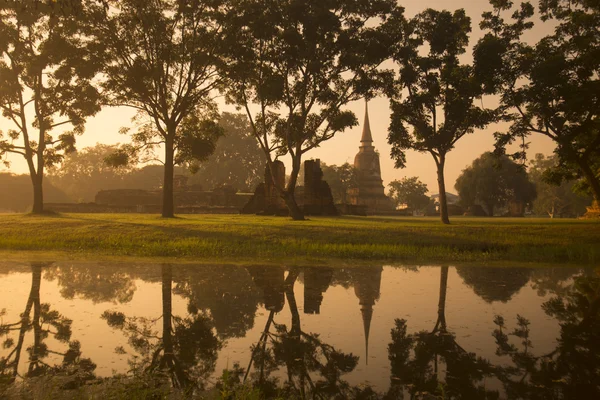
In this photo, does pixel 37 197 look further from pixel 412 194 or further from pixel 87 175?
pixel 412 194

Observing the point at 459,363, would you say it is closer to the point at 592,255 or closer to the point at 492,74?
the point at 592,255

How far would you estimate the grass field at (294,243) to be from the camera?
13312mm

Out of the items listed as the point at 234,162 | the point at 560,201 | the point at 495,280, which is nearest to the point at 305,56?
the point at 495,280

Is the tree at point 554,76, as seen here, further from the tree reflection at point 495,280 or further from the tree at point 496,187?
the tree at point 496,187

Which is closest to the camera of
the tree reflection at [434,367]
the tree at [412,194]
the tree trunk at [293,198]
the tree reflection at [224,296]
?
the tree reflection at [434,367]

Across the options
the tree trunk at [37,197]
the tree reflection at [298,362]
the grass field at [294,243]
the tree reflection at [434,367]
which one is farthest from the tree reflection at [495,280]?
the tree trunk at [37,197]

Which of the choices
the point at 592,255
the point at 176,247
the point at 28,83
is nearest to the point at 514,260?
the point at 592,255

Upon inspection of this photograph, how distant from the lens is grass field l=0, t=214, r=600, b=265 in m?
13.3

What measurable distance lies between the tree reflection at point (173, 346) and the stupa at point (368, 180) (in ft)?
187

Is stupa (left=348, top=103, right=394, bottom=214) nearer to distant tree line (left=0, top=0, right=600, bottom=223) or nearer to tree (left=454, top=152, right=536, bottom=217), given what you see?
tree (left=454, top=152, right=536, bottom=217)

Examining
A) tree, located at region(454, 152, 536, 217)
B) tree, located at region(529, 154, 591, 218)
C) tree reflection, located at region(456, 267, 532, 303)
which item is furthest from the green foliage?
tree reflection, located at region(456, 267, 532, 303)

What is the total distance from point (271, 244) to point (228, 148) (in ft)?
188

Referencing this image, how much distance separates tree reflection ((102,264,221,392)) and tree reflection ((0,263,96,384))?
0.47m

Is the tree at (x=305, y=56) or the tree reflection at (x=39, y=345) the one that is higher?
the tree at (x=305, y=56)
